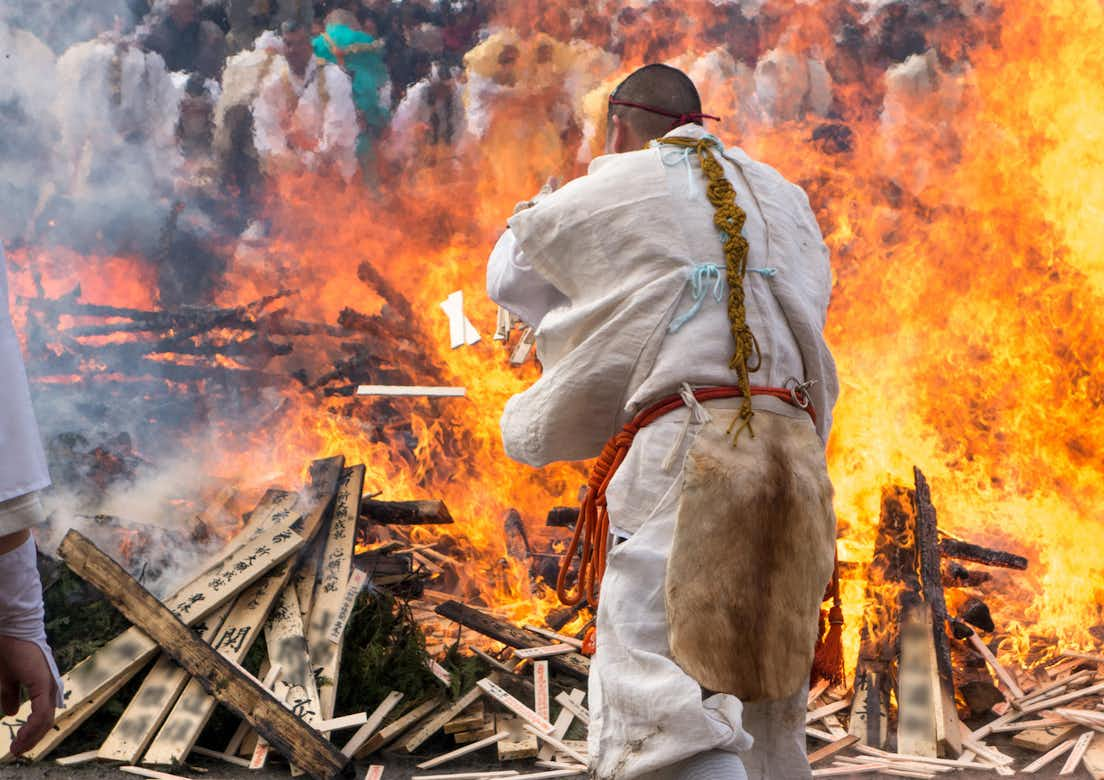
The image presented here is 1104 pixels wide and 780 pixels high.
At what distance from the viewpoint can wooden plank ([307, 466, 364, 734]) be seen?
5.03 meters

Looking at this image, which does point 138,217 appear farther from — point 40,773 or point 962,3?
point 962,3

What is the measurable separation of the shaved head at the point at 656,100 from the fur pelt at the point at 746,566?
38.8 inches

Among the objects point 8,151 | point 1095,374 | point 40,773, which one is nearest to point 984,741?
point 1095,374

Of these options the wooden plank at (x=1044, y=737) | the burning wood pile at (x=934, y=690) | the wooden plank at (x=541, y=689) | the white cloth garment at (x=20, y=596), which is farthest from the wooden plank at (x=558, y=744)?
the white cloth garment at (x=20, y=596)

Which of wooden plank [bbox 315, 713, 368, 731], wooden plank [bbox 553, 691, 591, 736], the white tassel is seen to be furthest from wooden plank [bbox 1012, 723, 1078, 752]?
the white tassel

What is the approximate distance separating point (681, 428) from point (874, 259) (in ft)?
17.9

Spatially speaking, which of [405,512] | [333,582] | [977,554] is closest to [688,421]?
[333,582]

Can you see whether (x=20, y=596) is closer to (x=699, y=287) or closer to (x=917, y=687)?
(x=699, y=287)

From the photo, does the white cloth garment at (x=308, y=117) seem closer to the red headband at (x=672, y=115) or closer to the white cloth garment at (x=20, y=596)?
the red headband at (x=672, y=115)

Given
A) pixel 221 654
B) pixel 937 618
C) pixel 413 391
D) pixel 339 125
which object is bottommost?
pixel 937 618

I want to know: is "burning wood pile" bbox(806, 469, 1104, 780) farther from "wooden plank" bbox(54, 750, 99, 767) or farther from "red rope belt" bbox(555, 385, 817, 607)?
"wooden plank" bbox(54, 750, 99, 767)

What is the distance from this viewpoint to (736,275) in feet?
9.42

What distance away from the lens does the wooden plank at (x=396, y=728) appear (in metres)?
4.79

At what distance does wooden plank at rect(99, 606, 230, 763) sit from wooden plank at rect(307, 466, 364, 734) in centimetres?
54
